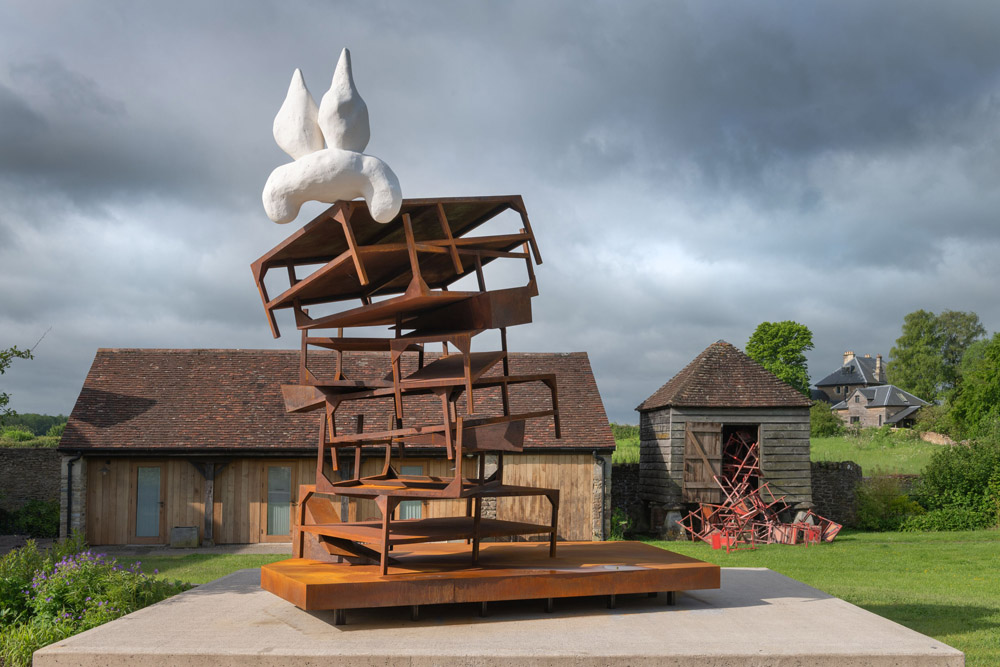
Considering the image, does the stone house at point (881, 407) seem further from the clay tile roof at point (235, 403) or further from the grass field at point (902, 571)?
the clay tile roof at point (235, 403)

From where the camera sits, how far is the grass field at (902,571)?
425 inches

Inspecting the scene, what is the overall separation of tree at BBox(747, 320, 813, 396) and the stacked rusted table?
1923 inches

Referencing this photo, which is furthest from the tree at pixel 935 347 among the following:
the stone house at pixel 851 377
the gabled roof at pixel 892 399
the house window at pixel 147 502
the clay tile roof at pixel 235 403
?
the house window at pixel 147 502

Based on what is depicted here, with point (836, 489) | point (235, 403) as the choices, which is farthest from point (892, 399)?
point (235, 403)

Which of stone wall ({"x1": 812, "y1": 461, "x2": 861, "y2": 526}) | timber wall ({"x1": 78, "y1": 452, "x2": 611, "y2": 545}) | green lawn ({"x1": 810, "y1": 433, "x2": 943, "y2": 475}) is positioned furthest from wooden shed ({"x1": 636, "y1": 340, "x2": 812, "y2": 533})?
green lawn ({"x1": 810, "y1": 433, "x2": 943, "y2": 475})

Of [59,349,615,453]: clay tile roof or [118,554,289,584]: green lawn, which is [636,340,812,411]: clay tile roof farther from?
[118,554,289,584]: green lawn

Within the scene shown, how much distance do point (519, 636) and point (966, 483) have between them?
77.7ft

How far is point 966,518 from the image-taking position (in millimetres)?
25016

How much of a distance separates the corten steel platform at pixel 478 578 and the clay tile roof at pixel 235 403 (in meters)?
12.9

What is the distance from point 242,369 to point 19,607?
1453 cm

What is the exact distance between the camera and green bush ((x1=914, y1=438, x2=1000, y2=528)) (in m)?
25.1

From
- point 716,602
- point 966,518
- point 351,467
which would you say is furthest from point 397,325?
point 966,518

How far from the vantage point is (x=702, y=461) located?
23.1m

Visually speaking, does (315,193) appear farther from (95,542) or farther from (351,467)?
(95,542)
